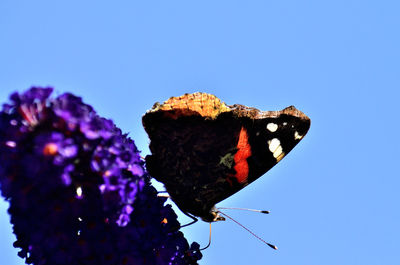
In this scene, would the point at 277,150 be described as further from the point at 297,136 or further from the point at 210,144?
the point at 210,144

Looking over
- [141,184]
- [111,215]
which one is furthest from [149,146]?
[111,215]

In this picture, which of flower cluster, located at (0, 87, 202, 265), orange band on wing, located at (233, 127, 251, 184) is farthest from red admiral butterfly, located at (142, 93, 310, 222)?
flower cluster, located at (0, 87, 202, 265)

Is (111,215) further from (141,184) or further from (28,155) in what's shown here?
(28,155)

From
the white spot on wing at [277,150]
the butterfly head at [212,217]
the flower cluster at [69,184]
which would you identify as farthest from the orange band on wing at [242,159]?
the flower cluster at [69,184]

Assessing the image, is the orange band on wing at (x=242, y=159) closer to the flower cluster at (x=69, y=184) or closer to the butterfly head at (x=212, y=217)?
the butterfly head at (x=212, y=217)

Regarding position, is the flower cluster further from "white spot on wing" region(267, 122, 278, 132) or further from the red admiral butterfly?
"white spot on wing" region(267, 122, 278, 132)

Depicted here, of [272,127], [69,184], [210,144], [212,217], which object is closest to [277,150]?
[272,127]
